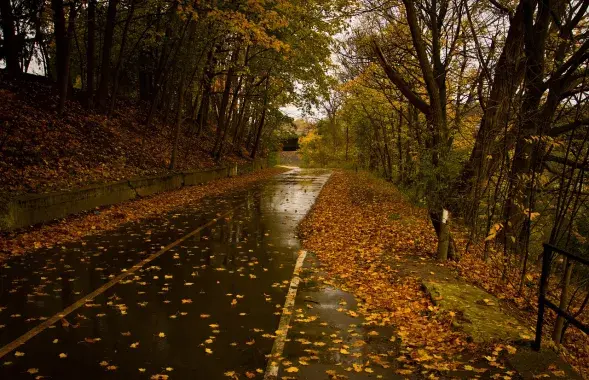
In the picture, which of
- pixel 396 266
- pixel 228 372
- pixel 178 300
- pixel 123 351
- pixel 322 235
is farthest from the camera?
pixel 322 235

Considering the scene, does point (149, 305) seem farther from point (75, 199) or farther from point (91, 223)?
point (75, 199)

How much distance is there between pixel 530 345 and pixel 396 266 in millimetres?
3712

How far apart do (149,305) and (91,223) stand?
21.0 ft

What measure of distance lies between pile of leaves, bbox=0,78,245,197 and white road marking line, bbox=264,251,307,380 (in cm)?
750

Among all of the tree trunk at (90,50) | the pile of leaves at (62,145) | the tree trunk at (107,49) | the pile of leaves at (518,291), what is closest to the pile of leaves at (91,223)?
the pile of leaves at (62,145)

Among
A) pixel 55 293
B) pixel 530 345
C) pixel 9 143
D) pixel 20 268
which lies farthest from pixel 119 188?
pixel 530 345

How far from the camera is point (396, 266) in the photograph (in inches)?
345

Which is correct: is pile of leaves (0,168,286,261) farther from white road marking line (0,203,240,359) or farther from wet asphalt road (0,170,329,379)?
white road marking line (0,203,240,359)

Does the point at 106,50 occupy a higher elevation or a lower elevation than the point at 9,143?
higher

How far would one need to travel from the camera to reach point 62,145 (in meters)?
15.3

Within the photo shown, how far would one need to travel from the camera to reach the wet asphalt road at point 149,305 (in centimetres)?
454

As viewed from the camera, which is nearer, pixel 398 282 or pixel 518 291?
pixel 518 291

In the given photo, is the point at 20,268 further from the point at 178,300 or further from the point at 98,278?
the point at 178,300

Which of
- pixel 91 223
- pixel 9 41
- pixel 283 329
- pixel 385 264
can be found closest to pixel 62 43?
pixel 9 41
